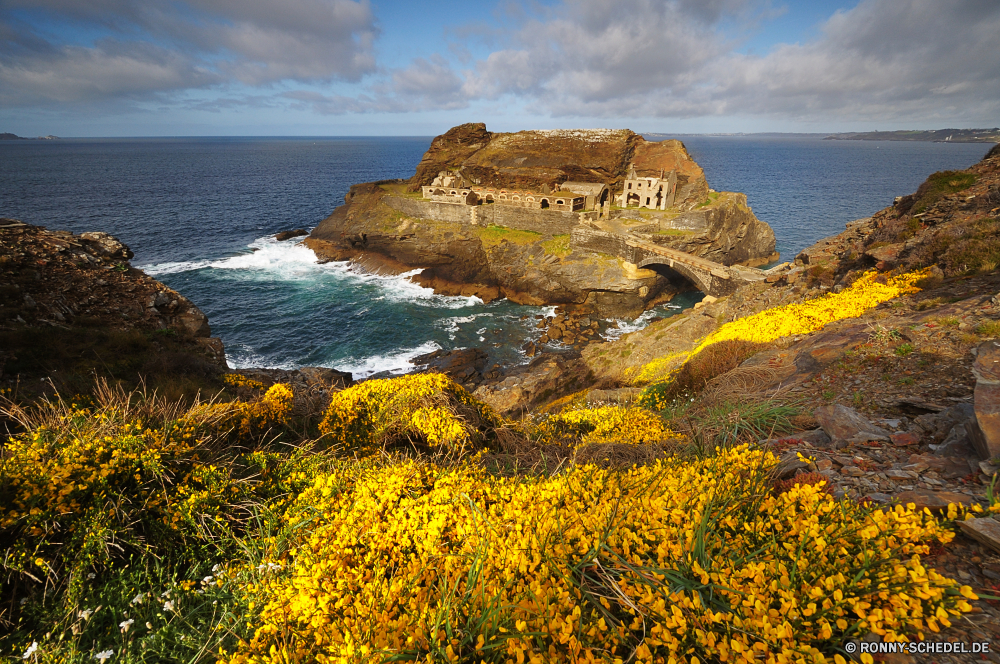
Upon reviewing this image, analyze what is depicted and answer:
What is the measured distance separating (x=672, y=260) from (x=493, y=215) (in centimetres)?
2373

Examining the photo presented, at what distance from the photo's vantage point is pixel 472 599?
3609 millimetres

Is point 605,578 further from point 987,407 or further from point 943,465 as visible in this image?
point 987,407

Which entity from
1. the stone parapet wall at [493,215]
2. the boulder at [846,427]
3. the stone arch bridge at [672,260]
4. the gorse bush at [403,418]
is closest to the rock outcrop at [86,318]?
the gorse bush at [403,418]

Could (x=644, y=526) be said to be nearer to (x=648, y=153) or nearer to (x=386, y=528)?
(x=386, y=528)

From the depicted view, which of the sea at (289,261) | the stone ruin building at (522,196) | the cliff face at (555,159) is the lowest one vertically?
the sea at (289,261)

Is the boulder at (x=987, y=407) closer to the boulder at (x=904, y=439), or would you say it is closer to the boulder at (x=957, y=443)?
the boulder at (x=957, y=443)

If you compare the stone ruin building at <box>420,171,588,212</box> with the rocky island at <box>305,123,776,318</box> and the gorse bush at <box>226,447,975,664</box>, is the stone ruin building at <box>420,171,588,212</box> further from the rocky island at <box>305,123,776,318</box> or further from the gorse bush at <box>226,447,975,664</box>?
the gorse bush at <box>226,447,975,664</box>

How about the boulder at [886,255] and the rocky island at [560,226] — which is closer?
the boulder at [886,255]

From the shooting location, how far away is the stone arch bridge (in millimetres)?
35344

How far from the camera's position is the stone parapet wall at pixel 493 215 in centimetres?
4962

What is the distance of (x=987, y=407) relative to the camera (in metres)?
5.14

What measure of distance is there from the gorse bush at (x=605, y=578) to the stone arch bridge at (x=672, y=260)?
34.6 metres

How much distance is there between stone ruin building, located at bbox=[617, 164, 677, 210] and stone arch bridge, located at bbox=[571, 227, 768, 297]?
42.5 ft

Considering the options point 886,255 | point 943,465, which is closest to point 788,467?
point 943,465
